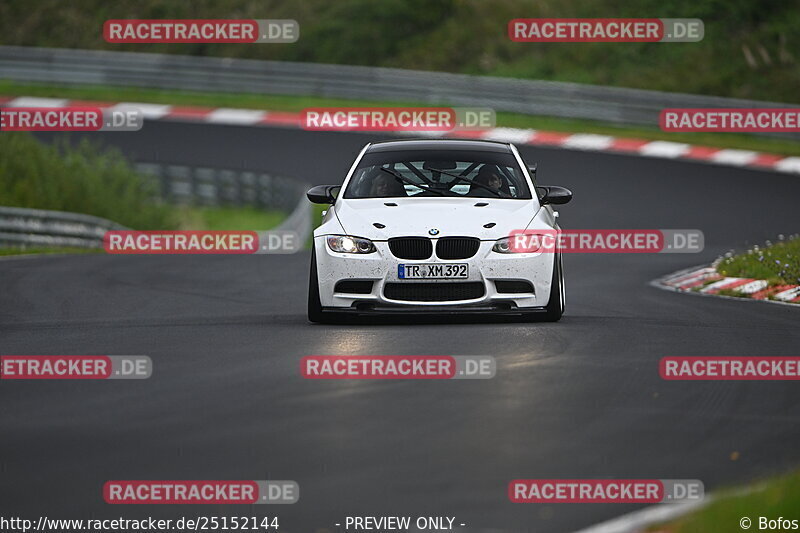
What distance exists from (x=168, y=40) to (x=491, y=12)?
31.9ft

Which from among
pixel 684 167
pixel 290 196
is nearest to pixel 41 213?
pixel 290 196

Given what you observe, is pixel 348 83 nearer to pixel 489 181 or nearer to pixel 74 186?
pixel 74 186

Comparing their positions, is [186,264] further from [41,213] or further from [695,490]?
[695,490]

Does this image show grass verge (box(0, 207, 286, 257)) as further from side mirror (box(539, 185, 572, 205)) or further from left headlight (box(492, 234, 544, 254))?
left headlight (box(492, 234, 544, 254))

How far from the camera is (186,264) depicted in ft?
62.7

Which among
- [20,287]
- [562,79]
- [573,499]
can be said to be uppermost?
[562,79]

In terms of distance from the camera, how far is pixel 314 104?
36.1m

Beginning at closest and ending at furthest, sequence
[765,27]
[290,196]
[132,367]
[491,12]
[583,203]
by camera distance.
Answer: [132,367], [583,203], [290,196], [765,27], [491,12]

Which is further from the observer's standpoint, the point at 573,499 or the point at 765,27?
the point at 765,27

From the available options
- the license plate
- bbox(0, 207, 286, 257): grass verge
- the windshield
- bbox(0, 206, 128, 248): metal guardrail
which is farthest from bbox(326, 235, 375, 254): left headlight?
bbox(0, 207, 286, 257): grass verge

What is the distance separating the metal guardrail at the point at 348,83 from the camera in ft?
107

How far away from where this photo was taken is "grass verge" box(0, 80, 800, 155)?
104 feet

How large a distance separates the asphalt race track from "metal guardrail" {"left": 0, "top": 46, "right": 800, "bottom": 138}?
1762 centimetres

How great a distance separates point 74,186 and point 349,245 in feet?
59.8
